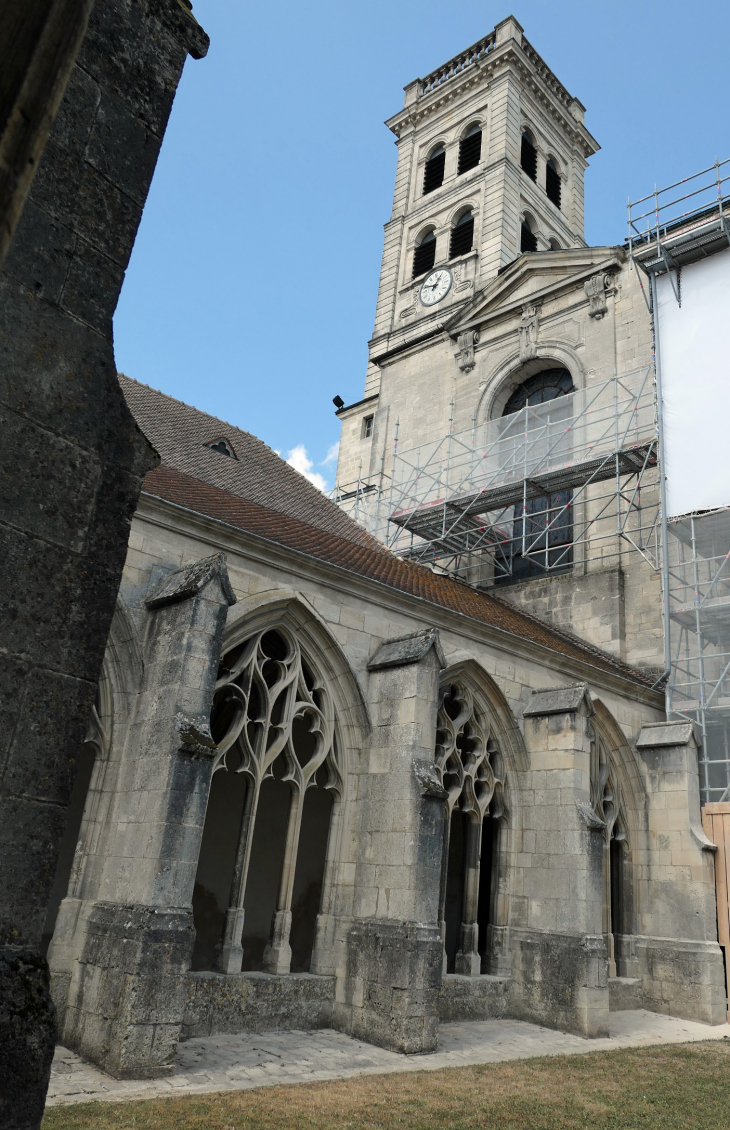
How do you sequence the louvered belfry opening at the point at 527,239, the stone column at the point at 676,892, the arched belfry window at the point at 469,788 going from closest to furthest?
the arched belfry window at the point at 469,788 → the stone column at the point at 676,892 → the louvered belfry opening at the point at 527,239

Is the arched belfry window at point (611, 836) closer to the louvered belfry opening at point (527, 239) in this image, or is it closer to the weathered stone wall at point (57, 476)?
the weathered stone wall at point (57, 476)

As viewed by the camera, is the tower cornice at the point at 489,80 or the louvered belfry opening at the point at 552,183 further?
the louvered belfry opening at the point at 552,183

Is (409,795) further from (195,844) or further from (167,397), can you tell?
(167,397)

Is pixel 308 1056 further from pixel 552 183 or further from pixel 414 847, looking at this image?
pixel 552 183

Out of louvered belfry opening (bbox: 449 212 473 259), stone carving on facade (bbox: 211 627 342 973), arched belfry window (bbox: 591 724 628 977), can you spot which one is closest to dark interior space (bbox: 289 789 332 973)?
stone carving on facade (bbox: 211 627 342 973)

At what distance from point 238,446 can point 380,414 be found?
7466mm

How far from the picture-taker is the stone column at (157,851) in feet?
19.4

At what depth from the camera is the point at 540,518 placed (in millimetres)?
17250

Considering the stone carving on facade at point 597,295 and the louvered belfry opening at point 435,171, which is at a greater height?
the louvered belfry opening at point 435,171

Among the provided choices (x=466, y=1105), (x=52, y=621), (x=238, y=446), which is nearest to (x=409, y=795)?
(x=466, y=1105)

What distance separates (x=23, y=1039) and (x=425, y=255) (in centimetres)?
2437

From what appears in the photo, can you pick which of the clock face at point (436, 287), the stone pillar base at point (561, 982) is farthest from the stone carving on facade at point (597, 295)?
the stone pillar base at point (561, 982)

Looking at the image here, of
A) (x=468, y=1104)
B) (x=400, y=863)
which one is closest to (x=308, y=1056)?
Result: (x=468, y=1104)

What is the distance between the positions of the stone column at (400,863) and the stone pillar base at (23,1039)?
6.46m
